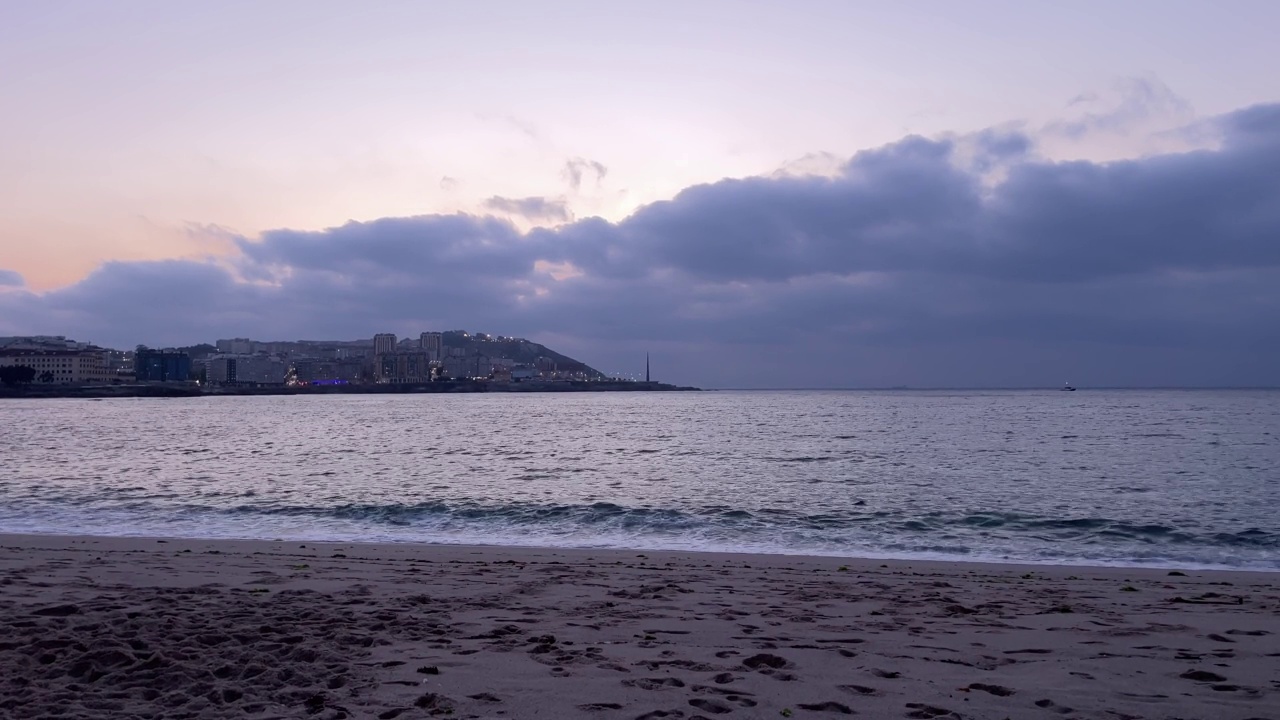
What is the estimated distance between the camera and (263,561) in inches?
461

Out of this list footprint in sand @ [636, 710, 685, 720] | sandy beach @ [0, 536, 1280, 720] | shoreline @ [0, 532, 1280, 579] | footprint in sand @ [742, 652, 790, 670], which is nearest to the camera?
footprint in sand @ [636, 710, 685, 720]

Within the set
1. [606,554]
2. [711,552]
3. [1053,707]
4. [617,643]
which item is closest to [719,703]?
[617,643]

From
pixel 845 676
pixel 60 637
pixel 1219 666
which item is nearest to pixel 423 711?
pixel 845 676

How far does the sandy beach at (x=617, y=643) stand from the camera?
17.8ft

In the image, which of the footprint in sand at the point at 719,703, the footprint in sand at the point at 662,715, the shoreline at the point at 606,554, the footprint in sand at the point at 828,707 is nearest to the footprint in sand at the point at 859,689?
the footprint in sand at the point at 828,707

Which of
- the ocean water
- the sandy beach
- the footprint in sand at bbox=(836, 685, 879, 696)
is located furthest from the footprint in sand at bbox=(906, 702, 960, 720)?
the ocean water

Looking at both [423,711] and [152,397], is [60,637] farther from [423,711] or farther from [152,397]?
[152,397]

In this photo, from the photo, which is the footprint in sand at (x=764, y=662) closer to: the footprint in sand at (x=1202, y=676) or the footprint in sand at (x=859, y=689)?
the footprint in sand at (x=859, y=689)

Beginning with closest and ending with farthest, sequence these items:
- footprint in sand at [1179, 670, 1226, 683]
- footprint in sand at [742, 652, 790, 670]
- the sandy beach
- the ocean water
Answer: the sandy beach → footprint in sand at [1179, 670, 1226, 683] → footprint in sand at [742, 652, 790, 670] → the ocean water

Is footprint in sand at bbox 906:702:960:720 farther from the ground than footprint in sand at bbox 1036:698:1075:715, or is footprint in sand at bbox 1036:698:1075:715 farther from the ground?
footprint in sand at bbox 906:702:960:720

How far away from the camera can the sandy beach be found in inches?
214

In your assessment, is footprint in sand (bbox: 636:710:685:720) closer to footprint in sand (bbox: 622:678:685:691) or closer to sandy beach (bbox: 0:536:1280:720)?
sandy beach (bbox: 0:536:1280:720)

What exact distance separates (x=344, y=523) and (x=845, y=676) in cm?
1473

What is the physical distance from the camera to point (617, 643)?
7020 mm
